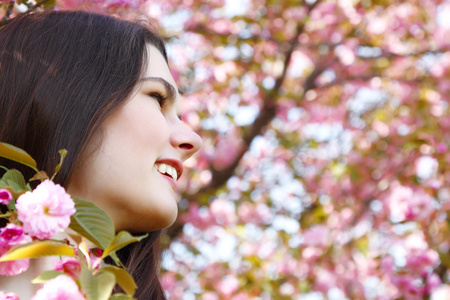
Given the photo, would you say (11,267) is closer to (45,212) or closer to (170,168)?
(45,212)

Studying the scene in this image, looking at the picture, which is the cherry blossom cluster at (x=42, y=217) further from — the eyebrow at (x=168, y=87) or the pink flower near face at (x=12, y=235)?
the eyebrow at (x=168, y=87)

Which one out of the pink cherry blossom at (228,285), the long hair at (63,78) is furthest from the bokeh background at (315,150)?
the long hair at (63,78)

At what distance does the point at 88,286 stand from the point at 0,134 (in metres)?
0.71

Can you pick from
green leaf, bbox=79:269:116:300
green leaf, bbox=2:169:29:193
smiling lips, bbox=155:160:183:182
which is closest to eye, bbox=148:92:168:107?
smiling lips, bbox=155:160:183:182

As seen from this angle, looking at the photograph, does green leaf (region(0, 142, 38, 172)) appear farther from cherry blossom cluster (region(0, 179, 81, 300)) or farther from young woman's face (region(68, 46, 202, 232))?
young woman's face (region(68, 46, 202, 232))

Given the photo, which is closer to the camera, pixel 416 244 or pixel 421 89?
pixel 416 244

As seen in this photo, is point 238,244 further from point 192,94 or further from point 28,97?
point 28,97

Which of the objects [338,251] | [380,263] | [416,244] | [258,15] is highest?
[258,15]

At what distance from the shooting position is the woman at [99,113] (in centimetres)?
130

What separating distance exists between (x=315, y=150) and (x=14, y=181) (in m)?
3.93

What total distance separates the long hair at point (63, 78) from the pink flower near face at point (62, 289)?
0.48 m

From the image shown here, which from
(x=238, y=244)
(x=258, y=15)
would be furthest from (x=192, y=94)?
(x=238, y=244)

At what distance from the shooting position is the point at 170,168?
4.53 ft

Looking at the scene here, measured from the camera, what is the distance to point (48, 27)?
4.89ft
